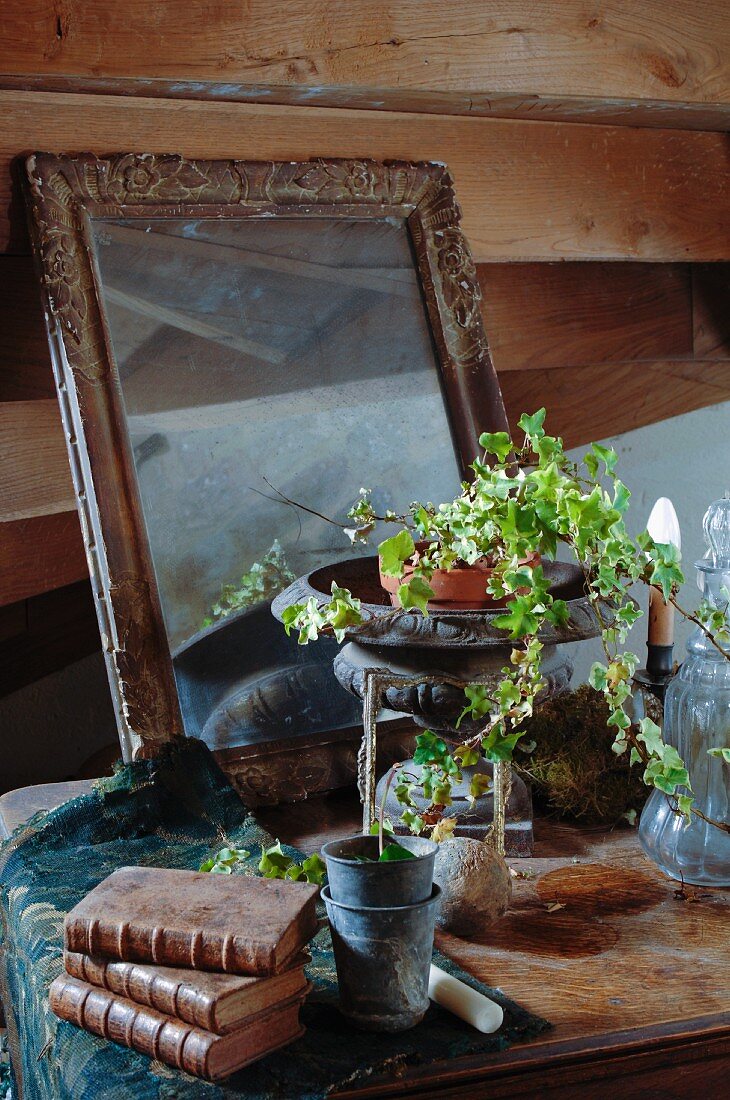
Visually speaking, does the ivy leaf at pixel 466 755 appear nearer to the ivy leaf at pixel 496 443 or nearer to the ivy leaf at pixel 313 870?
the ivy leaf at pixel 313 870

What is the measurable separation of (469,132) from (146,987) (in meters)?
1.48

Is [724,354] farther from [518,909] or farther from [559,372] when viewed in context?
[518,909]

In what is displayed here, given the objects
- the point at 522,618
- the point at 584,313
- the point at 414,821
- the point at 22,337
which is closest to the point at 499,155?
the point at 584,313

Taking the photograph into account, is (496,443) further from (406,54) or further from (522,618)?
(406,54)

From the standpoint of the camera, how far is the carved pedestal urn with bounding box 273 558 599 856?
1181 mm

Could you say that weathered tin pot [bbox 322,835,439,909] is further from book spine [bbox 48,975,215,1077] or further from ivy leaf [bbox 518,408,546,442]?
ivy leaf [bbox 518,408,546,442]

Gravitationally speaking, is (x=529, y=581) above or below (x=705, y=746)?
above

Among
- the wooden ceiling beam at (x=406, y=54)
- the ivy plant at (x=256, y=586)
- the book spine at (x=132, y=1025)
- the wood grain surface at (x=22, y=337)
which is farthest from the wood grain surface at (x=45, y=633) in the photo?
the book spine at (x=132, y=1025)

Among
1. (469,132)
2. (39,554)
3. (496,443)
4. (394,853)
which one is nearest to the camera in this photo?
(394,853)

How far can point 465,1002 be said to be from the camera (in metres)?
0.95

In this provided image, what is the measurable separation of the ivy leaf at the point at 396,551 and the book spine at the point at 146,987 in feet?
1.55

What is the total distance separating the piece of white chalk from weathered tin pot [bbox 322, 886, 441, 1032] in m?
0.03

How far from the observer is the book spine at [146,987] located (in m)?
0.85

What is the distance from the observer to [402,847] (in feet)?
3.23
